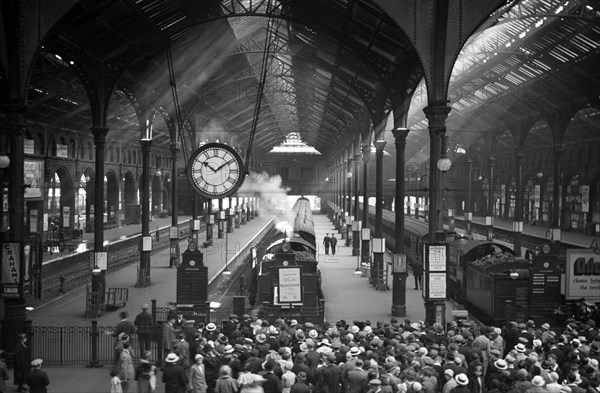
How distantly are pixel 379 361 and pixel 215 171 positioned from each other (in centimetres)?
505

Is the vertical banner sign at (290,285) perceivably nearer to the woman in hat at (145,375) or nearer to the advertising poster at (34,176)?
the woman in hat at (145,375)

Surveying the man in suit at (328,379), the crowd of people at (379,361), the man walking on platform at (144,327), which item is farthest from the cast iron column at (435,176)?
the man walking on platform at (144,327)

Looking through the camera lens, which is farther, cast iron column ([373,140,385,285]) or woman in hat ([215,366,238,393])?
cast iron column ([373,140,385,285])

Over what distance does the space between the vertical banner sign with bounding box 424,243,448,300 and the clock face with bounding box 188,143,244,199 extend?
536cm

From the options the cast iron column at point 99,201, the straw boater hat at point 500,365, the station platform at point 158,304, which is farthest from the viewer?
the cast iron column at point 99,201

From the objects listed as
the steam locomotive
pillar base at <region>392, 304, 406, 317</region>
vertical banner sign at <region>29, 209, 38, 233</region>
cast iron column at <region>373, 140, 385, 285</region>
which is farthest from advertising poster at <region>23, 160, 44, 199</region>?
pillar base at <region>392, 304, 406, 317</region>

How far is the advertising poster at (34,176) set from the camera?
121ft

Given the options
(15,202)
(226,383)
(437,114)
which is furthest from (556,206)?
(226,383)

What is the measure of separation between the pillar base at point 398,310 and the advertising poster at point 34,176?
2343 centimetres

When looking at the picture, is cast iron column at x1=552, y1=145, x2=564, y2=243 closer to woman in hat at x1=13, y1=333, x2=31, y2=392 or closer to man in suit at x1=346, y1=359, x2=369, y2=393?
man in suit at x1=346, y1=359, x2=369, y2=393

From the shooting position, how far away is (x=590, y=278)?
18.5 m

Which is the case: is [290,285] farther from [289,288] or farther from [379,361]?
[379,361]

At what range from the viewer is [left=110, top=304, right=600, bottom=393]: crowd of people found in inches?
388

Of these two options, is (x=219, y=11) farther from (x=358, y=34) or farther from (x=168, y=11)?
(x=358, y=34)
